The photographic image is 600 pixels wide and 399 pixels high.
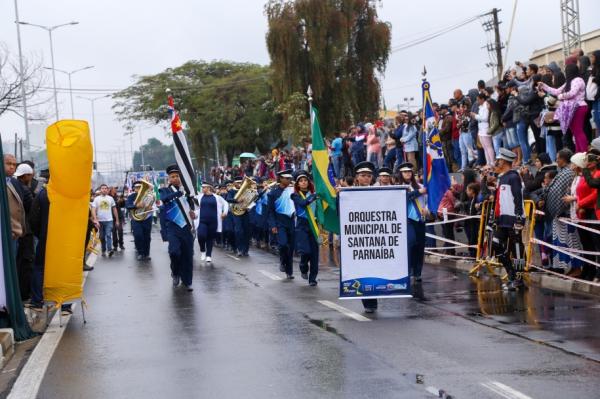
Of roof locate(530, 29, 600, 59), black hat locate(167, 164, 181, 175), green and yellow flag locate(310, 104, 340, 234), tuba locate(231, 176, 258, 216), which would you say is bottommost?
tuba locate(231, 176, 258, 216)

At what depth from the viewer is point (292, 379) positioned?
28.2 ft

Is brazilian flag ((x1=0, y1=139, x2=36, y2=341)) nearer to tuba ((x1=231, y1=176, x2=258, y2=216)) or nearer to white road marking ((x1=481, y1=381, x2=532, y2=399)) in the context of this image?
white road marking ((x1=481, y1=381, x2=532, y2=399))

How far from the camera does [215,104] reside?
64625mm

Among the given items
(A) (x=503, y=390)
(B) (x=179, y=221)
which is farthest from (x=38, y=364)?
(B) (x=179, y=221)

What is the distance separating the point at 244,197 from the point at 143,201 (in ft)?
8.96

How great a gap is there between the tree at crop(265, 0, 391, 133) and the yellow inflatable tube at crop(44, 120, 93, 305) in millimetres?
29679

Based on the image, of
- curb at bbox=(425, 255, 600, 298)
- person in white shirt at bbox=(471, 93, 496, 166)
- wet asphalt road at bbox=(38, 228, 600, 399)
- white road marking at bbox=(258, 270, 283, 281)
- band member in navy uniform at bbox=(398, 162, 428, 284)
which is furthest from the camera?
person in white shirt at bbox=(471, 93, 496, 166)

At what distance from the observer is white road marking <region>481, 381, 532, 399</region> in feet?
25.1

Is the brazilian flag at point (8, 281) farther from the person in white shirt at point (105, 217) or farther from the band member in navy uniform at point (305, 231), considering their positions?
the person in white shirt at point (105, 217)

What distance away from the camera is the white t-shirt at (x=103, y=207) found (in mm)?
29578

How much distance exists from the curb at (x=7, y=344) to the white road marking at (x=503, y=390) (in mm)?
4900

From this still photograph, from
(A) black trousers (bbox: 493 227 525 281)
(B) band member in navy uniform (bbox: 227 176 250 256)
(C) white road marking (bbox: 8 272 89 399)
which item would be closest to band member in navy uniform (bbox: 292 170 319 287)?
(A) black trousers (bbox: 493 227 525 281)

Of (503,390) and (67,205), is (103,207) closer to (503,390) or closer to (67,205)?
(67,205)

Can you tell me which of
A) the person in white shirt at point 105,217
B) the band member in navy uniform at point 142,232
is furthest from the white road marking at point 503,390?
the person in white shirt at point 105,217
